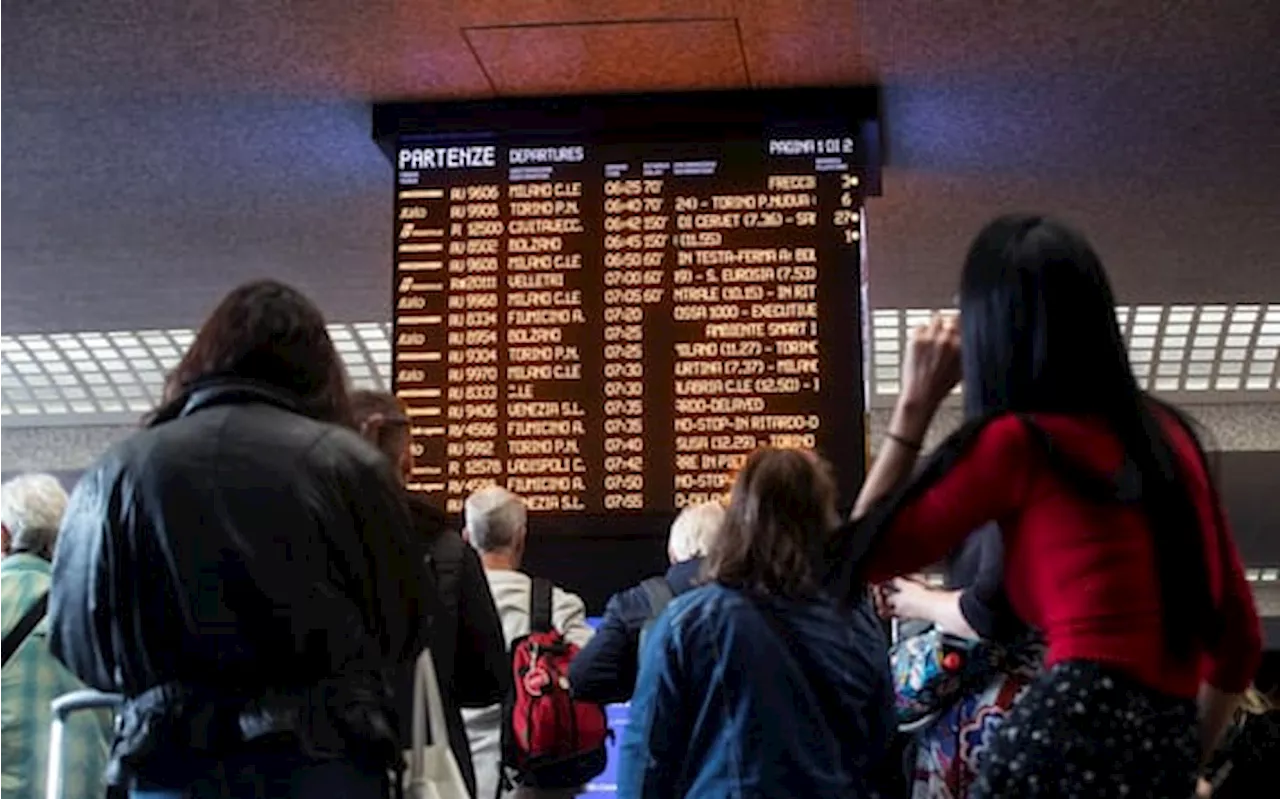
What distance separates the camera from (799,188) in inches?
251

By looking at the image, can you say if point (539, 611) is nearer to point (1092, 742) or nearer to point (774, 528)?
point (774, 528)

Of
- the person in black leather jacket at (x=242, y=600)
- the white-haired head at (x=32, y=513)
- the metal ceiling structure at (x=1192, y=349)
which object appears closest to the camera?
the person in black leather jacket at (x=242, y=600)

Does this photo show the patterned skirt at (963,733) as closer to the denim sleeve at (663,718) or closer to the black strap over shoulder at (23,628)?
the denim sleeve at (663,718)

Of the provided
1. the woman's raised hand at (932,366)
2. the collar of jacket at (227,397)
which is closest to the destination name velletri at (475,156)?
the collar of jacket at (227,397)

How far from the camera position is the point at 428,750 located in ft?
9.94

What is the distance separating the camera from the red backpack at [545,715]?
516 centimetres

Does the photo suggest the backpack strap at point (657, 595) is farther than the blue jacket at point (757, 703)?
Yes

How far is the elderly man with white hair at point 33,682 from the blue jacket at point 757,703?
5.32 ft

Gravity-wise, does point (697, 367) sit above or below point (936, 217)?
below

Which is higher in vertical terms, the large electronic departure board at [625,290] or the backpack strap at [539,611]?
the large electronic departure board at [625,290]

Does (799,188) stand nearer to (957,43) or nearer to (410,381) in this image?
(957,43)

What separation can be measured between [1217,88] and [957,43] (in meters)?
1.09

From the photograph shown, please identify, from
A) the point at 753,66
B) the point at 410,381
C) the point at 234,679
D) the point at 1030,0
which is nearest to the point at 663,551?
the point at 410,381

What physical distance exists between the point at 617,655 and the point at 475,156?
2.42 m
